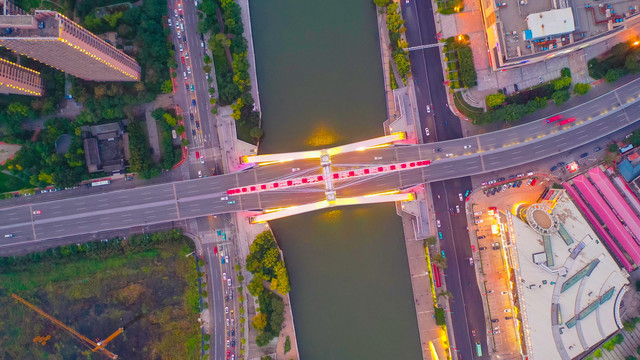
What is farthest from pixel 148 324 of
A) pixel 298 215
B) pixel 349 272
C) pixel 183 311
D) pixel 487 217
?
pixel 487 217

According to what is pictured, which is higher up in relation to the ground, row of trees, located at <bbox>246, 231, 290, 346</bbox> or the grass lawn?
the grass lawn

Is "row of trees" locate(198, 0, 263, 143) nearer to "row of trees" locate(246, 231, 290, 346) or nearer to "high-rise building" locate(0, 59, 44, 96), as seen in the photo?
"row of trees" locate(246, 231, 290, 346)

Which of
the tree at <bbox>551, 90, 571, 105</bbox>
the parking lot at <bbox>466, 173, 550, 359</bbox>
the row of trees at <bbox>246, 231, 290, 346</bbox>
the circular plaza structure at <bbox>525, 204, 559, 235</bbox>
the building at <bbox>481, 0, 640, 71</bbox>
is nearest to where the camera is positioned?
the building at <bbox>481, 0, 640, 71</bbox>

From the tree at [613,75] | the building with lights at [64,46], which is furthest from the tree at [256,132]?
the tree at [613,75]

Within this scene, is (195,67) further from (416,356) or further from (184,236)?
(416,356)

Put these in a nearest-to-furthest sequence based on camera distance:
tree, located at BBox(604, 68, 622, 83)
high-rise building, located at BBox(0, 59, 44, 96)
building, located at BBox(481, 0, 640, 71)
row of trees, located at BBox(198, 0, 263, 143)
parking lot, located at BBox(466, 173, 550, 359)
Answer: high-rise building, located at BBox(0, 59, 44, 96) → building, located at BBox(481, 0, 640, 71) → tree, located at BBox(604, 68, 622, 83) → row of trees, located at BBox(198, 0, 263, 143) → parking lot, located at BBox(466, 173, 550, 359)

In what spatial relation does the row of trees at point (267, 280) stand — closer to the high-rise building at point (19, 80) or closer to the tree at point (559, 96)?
the high-rise building at point (19, 80)

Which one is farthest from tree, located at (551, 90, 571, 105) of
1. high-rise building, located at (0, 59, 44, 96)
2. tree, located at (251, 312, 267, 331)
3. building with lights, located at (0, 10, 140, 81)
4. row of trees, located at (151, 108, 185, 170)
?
high-rise building, located at (0, 59, 44, 96)
